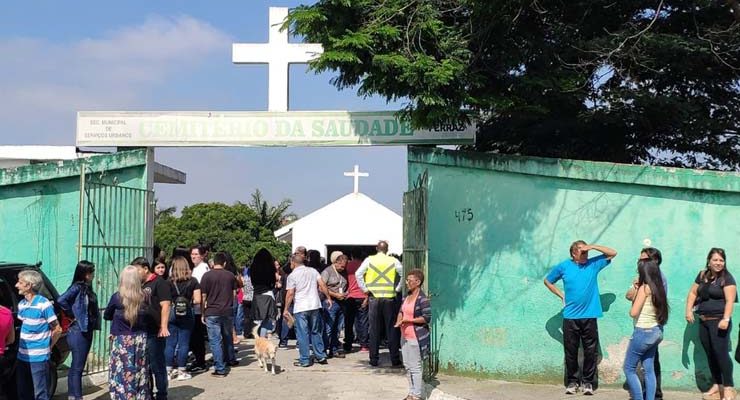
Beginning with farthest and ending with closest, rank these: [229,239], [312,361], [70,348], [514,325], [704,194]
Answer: [229,239] → [312,361] → [514,325] → [704,194] → [70,348]

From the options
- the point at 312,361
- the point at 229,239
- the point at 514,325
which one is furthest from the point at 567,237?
the point at 229,239

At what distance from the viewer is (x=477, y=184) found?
10117mm

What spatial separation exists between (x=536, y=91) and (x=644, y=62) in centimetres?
166

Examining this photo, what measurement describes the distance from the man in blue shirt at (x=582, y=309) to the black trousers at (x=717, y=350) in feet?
3.76

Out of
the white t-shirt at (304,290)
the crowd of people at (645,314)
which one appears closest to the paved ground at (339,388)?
the crowd of people at (645,314)

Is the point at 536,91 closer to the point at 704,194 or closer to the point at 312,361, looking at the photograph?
the point at 704,194

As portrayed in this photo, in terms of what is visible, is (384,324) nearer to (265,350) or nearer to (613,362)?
(265,350)

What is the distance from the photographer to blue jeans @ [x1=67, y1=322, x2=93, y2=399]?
8406 mm

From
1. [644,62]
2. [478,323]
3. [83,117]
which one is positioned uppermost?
[644,62]

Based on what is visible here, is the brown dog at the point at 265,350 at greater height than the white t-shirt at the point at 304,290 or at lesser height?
lesser

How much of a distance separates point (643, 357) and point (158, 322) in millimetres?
5063

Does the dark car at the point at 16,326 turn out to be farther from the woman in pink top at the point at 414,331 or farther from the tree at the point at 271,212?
the tree at the point at 271,212

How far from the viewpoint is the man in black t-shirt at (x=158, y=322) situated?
8.44m

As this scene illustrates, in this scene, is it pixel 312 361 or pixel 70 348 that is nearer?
pixel 70 348
